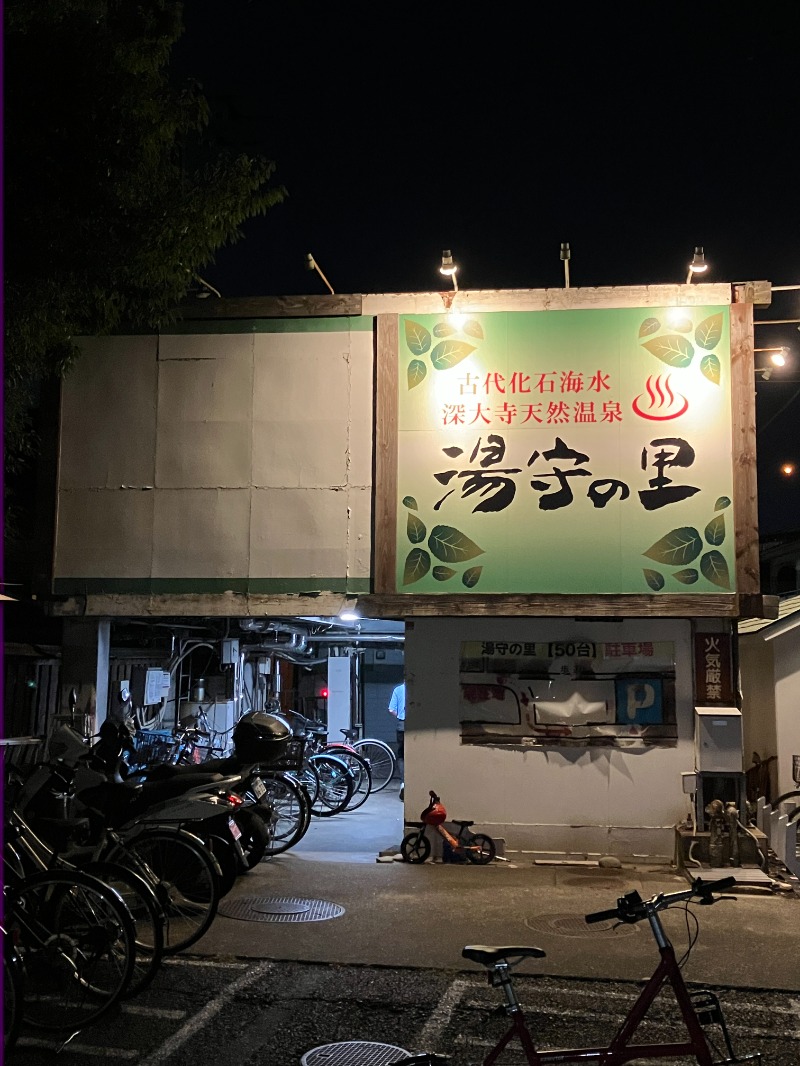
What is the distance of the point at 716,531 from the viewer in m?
10.8

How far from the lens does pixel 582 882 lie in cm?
1003

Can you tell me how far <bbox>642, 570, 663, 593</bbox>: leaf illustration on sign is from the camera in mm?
10875

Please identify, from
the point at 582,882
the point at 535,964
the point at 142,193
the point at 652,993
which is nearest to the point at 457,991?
the point at 535,964

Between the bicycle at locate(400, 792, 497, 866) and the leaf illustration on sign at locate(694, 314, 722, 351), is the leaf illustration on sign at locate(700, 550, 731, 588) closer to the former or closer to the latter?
the leaf illustration on sign at locate(694, 314, 722, 351)

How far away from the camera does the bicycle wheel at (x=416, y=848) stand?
1095 centimetres

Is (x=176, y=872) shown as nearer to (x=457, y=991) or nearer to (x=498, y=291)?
(x=457, y=991)

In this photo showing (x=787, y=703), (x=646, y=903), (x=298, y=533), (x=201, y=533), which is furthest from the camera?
(x=787, y=703)

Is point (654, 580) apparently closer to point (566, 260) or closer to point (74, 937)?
point (566, 260)

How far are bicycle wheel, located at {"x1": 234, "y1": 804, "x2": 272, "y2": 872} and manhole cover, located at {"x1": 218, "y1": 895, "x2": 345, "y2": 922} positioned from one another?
67cm

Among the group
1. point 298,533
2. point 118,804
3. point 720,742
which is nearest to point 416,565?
point 298,533

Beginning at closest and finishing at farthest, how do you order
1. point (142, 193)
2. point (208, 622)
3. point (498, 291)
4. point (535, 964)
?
1. point (535, 964)
2. point (142, 193)
3. point (498, 291)
4. point (208, 622)

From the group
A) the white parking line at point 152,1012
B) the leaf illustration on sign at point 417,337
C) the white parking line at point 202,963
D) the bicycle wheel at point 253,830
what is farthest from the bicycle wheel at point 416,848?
the leaf illustration on sign at point 417,337

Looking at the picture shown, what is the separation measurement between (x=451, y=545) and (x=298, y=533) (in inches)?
76.3

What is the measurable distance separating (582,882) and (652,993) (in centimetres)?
596
